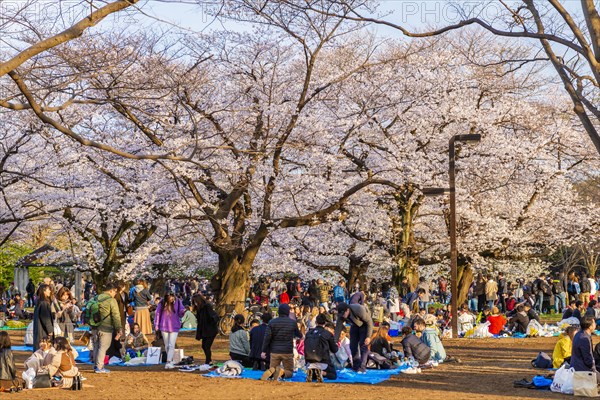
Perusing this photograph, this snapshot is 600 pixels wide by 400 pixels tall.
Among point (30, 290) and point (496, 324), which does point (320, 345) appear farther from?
point (30, 290)

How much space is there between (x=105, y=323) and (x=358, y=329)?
422 cm

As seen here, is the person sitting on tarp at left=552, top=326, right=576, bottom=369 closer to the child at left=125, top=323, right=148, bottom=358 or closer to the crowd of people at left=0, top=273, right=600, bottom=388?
the crowd of people at left=0, top=273, right=600, bottom=388

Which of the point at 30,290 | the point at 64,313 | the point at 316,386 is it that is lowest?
the point at 316,386

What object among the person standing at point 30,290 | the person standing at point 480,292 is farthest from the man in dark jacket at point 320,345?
the person standing at point 30,290

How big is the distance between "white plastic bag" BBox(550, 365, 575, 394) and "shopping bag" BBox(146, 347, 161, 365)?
7.22 metres

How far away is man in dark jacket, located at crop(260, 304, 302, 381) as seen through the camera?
1239cm

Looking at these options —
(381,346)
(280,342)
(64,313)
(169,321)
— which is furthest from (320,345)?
(64,313)

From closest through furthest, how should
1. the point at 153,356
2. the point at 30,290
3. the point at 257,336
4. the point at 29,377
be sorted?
the point at 29,377 < the point at 257,336 < the point at 153,356 < the point at 30,290

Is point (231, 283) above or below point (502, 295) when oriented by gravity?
above

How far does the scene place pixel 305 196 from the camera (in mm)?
22234

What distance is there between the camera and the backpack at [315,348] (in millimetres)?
12391

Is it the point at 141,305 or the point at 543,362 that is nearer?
the point at 543,362

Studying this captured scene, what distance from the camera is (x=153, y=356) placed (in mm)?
14992

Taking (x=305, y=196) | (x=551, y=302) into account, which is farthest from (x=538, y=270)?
(x=305, y=196)
